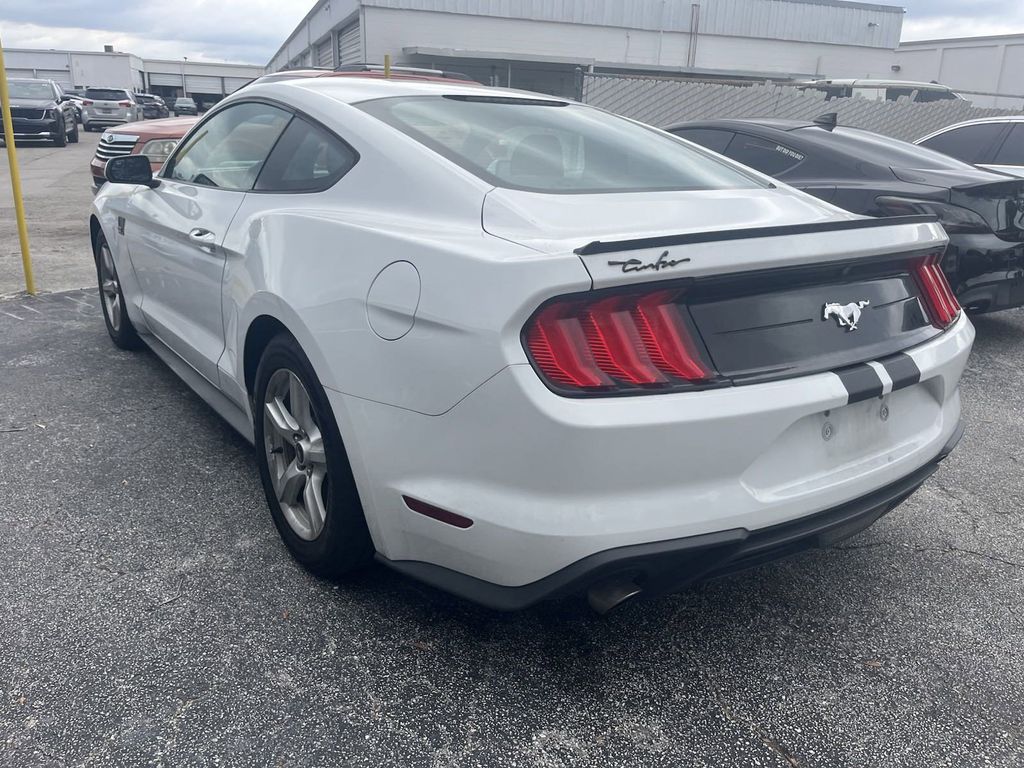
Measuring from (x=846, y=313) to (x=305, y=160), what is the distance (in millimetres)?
1760

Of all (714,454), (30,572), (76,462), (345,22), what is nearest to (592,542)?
(714,454)

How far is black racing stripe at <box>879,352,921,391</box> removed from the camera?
2191 millimetres

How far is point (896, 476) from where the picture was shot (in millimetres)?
2270

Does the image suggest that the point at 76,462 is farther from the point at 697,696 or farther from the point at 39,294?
the point at 39,294

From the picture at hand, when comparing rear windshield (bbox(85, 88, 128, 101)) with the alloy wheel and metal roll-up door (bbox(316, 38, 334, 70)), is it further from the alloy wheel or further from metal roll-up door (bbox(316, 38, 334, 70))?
the alloy wheel

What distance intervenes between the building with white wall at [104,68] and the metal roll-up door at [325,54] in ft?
12.3

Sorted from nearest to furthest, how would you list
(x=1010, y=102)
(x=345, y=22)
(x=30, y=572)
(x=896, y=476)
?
(x=896, y=476), (x=30, y=572), (x=1010, y=102), (x=345, y=22)

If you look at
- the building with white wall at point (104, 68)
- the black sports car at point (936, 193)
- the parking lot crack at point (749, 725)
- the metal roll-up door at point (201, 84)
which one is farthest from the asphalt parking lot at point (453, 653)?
the metal roll-up door at point (201, 84)

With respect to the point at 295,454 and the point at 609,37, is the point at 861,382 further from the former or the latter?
the point at 609,37

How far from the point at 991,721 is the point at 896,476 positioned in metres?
0.62

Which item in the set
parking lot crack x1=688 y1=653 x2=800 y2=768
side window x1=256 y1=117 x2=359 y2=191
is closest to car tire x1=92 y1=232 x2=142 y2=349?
side window x1=256 y1=117 x2=359 y2=191

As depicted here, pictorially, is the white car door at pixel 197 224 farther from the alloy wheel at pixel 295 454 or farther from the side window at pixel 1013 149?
the side window at pixel 1013 149

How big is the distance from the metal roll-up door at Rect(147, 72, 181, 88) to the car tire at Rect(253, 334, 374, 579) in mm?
67111

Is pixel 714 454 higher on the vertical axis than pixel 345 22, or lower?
lower
